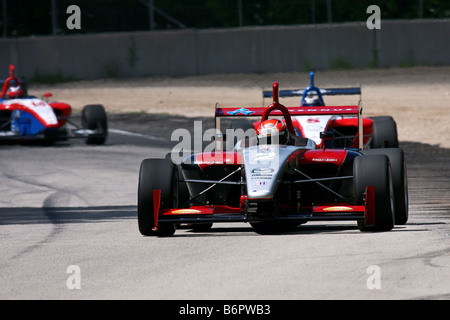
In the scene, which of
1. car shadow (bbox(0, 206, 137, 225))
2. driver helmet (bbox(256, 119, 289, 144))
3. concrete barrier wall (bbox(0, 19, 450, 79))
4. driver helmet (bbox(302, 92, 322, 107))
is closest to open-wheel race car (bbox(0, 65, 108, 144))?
driver helmet (bbox(302, 92, 322, 107))

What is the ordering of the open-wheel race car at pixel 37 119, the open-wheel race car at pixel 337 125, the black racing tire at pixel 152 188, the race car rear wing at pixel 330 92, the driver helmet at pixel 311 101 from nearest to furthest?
the black racing tire at pixel 152 188, the race car rear wing at pixel 330 92, the open-wheel race car at pixel 337 125, the driver helmet at pixel 311 101, the open-wheel race car at pixel 37 119

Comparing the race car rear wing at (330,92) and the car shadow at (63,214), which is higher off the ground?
the race car rear wing at (330,92)

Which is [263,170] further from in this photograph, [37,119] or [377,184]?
[37,119]

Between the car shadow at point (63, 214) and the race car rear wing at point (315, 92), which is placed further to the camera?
the race car rear wing at point (315, 92)

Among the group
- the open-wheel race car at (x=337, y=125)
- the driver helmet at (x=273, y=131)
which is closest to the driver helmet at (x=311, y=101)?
the open-wheel race car at (x=337, y=125)

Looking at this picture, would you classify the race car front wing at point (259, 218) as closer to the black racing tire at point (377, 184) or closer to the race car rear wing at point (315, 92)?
the black racing tire at point (377, 184)

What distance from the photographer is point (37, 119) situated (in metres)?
20.6

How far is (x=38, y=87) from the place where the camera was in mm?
34375

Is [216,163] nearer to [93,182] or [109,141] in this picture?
[93,182]

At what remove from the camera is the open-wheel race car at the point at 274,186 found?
9891 mm

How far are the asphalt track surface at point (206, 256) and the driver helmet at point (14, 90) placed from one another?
6648 mm

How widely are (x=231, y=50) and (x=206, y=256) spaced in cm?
2580
